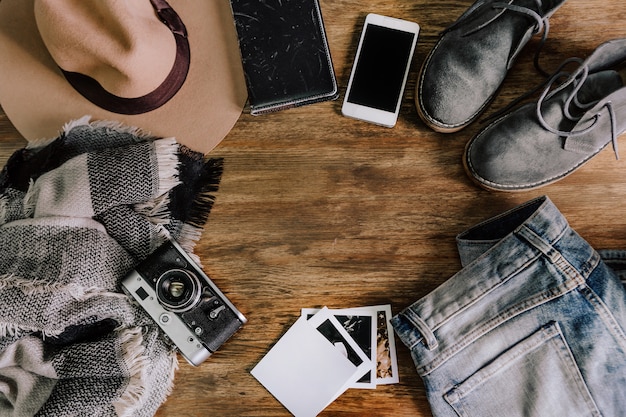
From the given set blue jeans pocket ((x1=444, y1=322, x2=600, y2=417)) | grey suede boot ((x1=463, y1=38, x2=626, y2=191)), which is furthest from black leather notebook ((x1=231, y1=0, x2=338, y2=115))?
blue jeans pocket ((x1=444, y1=322, x2=600, y2=417))

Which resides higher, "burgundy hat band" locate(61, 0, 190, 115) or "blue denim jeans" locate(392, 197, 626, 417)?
"burgundy hat band" locate(61, 0, 190, 115)

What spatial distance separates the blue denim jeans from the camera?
2.63 ft

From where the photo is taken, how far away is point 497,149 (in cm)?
86

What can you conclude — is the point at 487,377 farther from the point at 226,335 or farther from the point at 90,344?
the point at 90,344

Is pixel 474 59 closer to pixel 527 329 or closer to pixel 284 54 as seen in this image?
pixel 284 54

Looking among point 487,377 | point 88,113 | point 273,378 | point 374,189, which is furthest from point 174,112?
point 487,377

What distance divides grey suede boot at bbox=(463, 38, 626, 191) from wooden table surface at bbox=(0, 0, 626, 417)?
0.16 ft

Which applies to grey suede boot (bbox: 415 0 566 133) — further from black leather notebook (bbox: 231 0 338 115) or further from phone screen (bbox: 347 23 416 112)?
black leather notebook (bbox: 231 0 338 115)

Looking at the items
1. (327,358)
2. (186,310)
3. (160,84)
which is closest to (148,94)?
(160,84)

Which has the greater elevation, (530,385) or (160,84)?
(160,84)

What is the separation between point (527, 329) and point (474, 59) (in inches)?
18.7

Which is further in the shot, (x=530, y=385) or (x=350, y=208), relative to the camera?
(x=350, y=208)

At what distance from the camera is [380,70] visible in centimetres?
92

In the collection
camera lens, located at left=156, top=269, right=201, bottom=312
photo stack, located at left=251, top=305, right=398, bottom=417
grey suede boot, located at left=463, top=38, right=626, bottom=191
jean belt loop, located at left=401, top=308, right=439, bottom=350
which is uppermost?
→ grey suede boot, located at left=463, top=38, right=626, bottom=191
